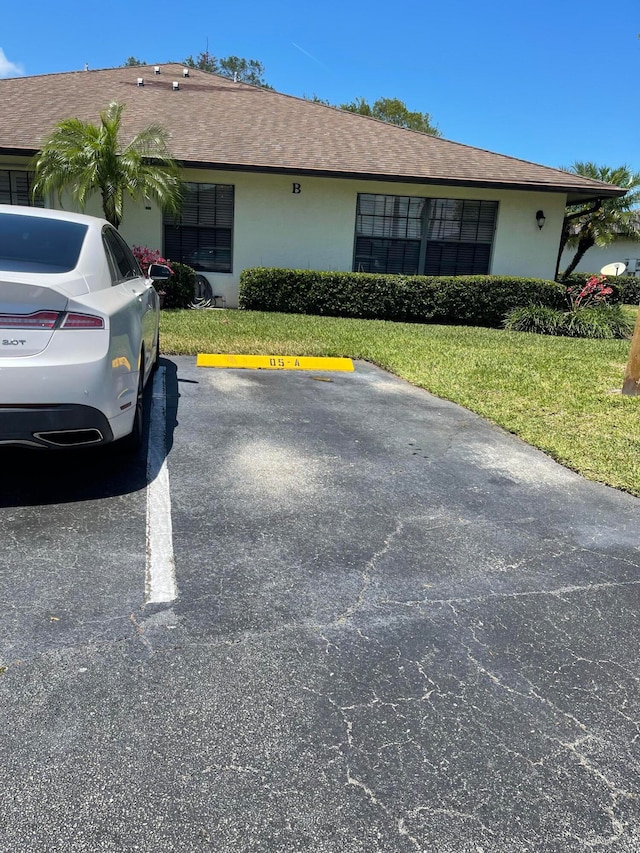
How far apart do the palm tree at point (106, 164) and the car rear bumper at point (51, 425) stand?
10.3 m

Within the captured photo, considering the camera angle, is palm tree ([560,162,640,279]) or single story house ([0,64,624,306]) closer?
single story house ([0,64,624,306])

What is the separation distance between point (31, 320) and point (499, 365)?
6995 millimetres

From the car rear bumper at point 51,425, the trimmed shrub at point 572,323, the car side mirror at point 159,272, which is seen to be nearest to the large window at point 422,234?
the trimmed shrub at point 572,323

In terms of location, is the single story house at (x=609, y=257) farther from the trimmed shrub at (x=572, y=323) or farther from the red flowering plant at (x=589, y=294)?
the trimmed shrub at (x=572, y=323)

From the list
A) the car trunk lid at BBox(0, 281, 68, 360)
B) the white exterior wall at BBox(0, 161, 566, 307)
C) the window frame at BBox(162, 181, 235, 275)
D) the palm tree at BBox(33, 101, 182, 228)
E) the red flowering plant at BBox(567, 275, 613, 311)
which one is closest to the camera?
the car trunk lid at BBox(0, 281, 68, 360)

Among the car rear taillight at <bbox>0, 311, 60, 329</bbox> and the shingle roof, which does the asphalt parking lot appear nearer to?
the car rear taillight at <bbox>0, 311, 60, 329</bbox>

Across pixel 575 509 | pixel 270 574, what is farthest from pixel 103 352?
pixel 575 509

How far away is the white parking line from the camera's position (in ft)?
9.96

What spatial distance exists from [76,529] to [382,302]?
11.6m

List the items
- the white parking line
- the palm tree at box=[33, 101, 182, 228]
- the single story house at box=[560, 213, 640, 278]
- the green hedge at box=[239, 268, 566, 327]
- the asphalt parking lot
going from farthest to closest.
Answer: the single story house at box=[560, 213, 640, 278] < the green hedge at box=[239, 268, 566, 327] < the palm tree at box=[33, 101, 182, 228] < the white parking line < the asphalt parking lot

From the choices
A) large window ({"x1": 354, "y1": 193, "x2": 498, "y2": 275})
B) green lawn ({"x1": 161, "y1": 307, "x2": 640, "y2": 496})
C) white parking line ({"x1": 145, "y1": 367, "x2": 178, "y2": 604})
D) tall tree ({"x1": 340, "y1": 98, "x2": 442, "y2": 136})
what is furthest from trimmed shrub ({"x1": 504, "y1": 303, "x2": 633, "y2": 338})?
tall tree ({"x1": 340, "y1": 98, "x2": 442, "y2": 136})

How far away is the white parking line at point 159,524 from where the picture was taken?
3.04 m

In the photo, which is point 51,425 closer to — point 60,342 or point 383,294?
point 60,342

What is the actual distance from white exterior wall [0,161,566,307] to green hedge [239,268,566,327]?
146 centimetres
